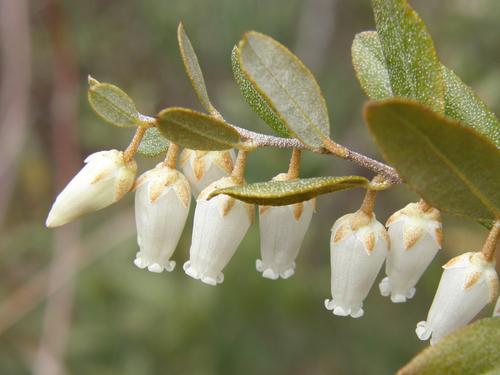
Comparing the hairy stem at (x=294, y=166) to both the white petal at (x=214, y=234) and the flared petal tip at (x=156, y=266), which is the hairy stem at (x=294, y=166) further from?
the flared petal tip at (x=156, y=266)

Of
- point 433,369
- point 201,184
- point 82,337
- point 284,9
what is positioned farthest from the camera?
point 284,9

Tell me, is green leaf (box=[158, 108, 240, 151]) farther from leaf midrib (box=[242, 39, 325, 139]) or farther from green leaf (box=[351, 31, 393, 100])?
green leaf (box=[351, 31, 393, 100])

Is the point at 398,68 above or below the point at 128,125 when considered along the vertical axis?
above

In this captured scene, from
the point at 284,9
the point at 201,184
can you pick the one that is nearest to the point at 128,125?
the point at 201,184

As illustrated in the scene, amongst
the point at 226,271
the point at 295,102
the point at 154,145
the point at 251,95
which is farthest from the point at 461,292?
the point at 226,271

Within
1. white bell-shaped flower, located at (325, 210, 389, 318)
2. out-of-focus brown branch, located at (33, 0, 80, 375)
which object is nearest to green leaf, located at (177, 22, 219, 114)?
white bell-shaped flower, located at (325, 210, 389, 318)

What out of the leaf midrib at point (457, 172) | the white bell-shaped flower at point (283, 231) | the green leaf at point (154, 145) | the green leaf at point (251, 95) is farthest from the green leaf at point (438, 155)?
the green leaf at point (154, 145)

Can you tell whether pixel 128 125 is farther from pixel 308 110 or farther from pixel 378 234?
pixel 378 234

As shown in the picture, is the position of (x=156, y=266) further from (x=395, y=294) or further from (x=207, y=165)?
(x=395, y=294)
